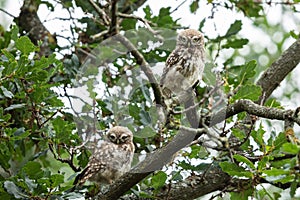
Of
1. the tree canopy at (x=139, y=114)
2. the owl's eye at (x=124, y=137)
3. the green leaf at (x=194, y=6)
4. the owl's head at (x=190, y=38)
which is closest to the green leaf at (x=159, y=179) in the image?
the tree canopy at (x=139, y=114)

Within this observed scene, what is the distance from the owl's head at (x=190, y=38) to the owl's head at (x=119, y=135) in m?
0.60

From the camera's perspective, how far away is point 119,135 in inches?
149

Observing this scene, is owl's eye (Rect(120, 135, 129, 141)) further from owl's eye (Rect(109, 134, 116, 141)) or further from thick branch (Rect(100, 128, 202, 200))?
thick branch (Rect(100, 128, 202, 200))

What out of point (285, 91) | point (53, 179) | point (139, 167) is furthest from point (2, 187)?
point (285, 91)

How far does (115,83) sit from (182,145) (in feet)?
3.85

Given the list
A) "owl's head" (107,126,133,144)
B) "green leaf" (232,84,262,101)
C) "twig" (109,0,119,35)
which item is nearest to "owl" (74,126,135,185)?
"owl's head" (107,126,133,144)

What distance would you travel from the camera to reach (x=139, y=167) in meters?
2.93

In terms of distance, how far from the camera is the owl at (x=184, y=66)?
10.7 ft

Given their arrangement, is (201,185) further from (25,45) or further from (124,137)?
(25,45)

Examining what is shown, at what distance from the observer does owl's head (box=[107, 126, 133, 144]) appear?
3688 millimetres

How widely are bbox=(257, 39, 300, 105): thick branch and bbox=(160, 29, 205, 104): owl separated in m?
0.40

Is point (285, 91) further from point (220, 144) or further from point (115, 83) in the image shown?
point (220, 144)

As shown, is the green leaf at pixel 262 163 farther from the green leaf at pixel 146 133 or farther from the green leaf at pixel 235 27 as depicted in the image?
the green leaf at pixel 235 27

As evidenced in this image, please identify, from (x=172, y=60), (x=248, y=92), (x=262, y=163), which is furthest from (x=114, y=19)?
(x=262, y=163)
